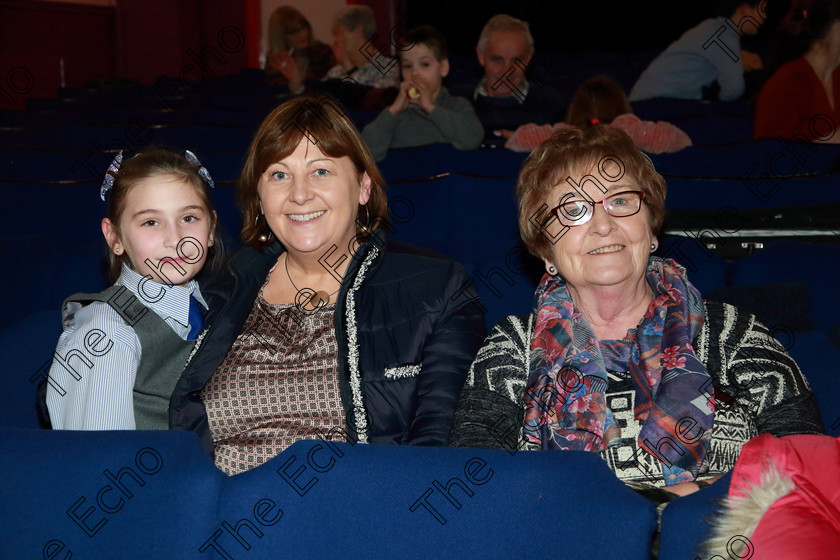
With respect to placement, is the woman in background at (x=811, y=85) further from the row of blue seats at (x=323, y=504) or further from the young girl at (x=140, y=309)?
the row of blue seats at (x=323, y=504)

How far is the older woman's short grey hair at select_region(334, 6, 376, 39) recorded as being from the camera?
4.76 meters

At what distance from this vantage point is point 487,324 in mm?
2035

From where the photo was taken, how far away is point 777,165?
298 centimetres

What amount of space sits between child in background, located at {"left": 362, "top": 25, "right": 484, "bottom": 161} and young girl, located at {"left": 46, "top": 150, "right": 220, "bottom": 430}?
169 centimetres

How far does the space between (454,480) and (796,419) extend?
710 mm

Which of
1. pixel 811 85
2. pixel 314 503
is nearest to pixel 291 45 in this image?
pixel 811 85

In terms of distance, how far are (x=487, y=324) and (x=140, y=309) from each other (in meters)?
0.85

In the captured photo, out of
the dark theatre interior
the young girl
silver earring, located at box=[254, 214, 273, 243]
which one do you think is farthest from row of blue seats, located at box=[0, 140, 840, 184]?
the young girl

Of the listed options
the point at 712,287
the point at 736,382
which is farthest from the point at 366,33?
the point at 736,382

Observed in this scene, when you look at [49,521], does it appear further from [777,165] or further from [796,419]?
[777,165]

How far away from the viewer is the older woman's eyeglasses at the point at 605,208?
5.13 feet

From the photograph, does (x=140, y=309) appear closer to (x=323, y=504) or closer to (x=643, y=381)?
(x=323, y=504)

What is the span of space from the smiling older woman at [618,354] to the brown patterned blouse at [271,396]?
0.95ft

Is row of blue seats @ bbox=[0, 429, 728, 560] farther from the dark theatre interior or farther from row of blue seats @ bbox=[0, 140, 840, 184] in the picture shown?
row of blue seats @ bbox=[0, 140, 840, 184]
